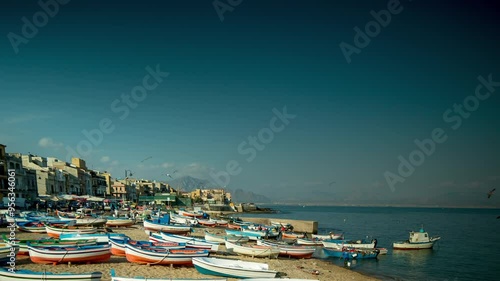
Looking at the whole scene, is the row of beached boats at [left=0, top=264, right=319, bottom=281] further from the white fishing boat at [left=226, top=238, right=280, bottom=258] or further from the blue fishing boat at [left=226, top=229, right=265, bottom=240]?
the blue fishing boat at [left=226, top=229, right=265, bottom=240]

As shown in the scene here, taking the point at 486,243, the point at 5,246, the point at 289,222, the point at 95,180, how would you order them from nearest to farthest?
1. the point at 5,246
2. the point at 486,243
3. the point at 289,222
4. the point at 95,180

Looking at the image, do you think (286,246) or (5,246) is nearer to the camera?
(5,246)

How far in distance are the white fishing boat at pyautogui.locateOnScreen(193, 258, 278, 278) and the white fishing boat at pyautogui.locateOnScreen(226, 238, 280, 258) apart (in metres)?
7.65

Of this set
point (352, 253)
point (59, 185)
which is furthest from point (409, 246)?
point (59, 185)

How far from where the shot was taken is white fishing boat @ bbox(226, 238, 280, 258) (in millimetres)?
26541

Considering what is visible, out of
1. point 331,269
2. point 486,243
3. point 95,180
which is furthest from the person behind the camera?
point 95,180

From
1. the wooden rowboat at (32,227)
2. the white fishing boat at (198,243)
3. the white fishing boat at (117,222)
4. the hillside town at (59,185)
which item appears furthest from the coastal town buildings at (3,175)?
the white fishing boat at (198,243)

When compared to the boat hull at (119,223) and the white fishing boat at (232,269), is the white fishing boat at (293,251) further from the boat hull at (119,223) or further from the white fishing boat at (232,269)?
the boat hull at (119,223)

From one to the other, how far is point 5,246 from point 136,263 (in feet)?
21.7

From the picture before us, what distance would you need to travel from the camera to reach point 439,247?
4503cm

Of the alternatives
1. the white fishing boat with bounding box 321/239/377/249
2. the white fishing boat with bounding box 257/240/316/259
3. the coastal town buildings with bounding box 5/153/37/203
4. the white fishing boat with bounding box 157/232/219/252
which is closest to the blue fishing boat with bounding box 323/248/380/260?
the white fishing boat with bounding box 321/239/377/249

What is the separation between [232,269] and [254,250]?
8911mm

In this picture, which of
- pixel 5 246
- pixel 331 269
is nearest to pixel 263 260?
pixel 331 269

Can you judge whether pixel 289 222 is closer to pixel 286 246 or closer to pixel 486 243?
pixel 486 243
